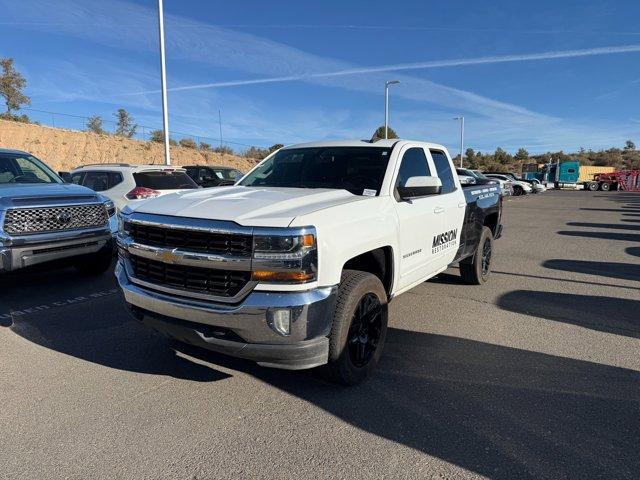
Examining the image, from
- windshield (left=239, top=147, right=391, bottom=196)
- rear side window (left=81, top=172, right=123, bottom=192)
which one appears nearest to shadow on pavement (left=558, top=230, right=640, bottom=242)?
windshield (left=239, top=147, right=391, bottom=196)

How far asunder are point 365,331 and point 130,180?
6.89 meters

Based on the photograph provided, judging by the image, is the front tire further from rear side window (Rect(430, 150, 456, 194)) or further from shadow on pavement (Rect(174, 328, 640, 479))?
rear side window (Rect(430, 150, 456, 194))

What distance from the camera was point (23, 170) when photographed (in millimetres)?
7168

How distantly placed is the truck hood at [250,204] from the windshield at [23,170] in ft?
13.7

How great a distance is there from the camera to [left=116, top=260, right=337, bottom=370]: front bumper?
10.0 ft

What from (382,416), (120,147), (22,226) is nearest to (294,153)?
(382,416)

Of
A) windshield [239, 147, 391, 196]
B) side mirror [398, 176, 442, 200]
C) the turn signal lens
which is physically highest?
windshield [239, 147, 391, 196]

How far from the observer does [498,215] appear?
24.4 ft

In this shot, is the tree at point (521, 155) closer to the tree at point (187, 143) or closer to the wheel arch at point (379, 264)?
the tree at point (187, 143)

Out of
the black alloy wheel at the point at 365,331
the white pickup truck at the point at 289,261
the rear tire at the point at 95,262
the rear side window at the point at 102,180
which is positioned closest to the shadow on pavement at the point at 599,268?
the white pickup truck at the point at 289,261

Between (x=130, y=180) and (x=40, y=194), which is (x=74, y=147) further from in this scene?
(x=40, y=194)

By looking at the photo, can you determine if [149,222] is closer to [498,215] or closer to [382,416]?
[382,416]

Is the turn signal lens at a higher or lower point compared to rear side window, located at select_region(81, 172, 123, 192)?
lower

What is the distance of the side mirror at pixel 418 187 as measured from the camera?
4.17m
